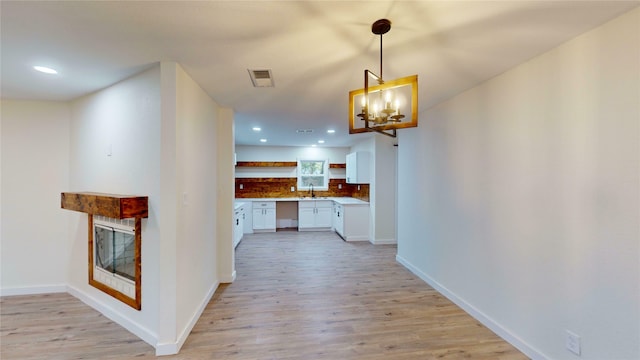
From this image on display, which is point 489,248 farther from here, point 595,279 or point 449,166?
point 449,166

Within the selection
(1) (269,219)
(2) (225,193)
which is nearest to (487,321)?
(2) (225,193)

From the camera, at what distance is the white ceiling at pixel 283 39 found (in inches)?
56.3

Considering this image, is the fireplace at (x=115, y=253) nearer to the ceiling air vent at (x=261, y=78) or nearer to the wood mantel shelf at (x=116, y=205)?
the wood mantel shelf at (x=116, y=205)

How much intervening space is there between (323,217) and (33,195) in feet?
17.0

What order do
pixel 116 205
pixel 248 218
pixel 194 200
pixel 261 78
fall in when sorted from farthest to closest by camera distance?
pixel 248 218, pixel 194 200, pixel 261 78, pixel 116 205

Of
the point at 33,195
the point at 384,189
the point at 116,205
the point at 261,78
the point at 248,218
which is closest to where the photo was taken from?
the point at 116,205

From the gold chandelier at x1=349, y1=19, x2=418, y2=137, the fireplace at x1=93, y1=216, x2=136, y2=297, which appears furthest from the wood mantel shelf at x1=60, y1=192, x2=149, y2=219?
the gold chandelier at x1=349, y1=19, x2=418, y2=137

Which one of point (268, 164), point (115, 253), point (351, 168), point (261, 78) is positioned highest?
point (261, 78)

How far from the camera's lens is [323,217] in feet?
22.1

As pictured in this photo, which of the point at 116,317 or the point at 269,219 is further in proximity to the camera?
the point at 269,219

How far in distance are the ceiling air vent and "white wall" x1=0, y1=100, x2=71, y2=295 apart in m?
2.56

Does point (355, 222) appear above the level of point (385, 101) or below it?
below

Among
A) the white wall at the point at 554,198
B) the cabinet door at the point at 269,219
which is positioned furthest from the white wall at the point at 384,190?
the cabinet door at the point at 269,219

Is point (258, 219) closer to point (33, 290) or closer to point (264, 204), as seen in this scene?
point (264, 204)
